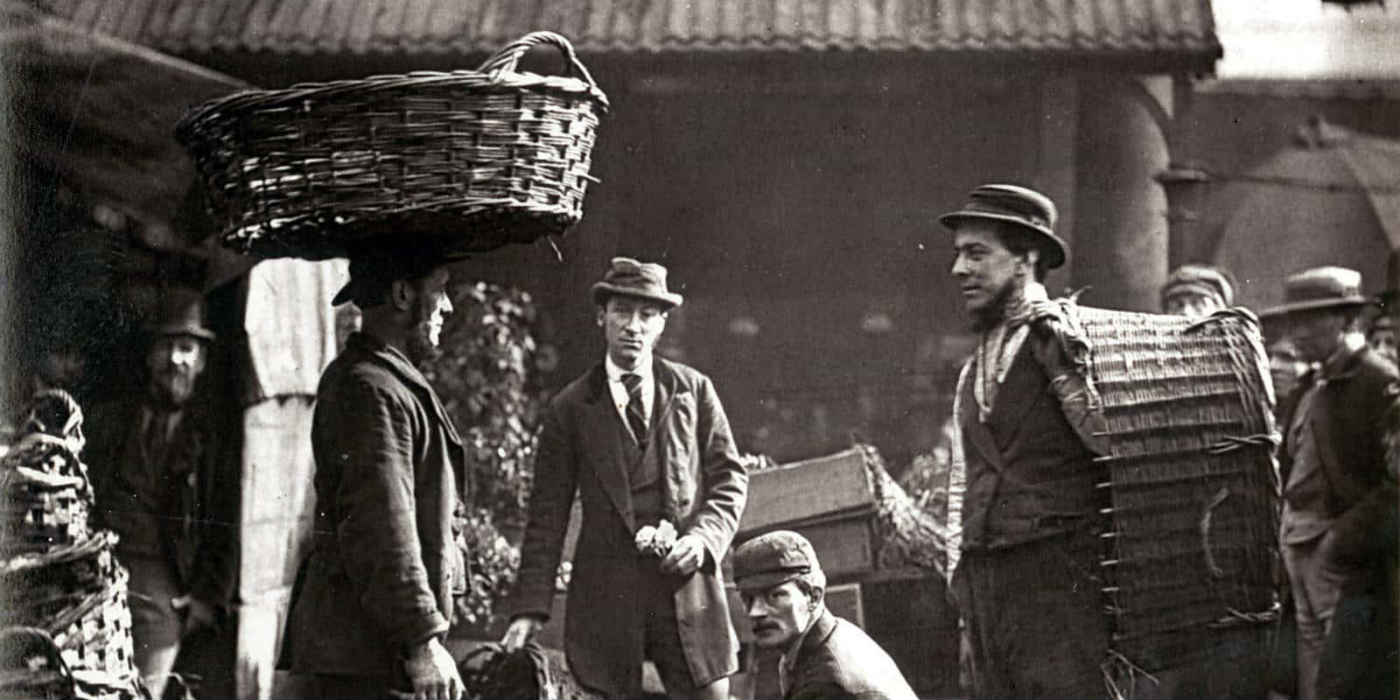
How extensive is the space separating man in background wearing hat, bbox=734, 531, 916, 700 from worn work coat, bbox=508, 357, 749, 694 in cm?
14

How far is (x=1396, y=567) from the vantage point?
4.72 m

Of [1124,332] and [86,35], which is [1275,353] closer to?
[1124,332]

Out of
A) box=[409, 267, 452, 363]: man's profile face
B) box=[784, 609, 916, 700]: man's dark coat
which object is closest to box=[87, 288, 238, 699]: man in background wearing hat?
box=[409, 267, 452, 363]: man's profile face

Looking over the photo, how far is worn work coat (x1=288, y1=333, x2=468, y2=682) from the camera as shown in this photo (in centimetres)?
457

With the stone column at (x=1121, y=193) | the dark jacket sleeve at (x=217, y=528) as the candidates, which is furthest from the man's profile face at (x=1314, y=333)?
the dark jacket sleeve at (x=217, y=528)

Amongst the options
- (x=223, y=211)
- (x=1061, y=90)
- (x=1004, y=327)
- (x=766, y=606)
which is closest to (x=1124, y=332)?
(x=1004, y=327)

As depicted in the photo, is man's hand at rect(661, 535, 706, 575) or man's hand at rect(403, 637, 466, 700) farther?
man's hand at rect(661, 535, 706, 575)

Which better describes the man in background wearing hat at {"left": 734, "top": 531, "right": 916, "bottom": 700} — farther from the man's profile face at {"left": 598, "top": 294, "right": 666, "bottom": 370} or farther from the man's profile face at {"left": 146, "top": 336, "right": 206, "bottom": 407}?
the man's profile face at {"left": 146, "top": 336, "right": 206, "bottom": 407}

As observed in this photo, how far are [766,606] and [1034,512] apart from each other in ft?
2.48

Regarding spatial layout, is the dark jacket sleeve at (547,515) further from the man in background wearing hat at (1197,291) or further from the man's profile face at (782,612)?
the man in background wearing hat at (1197,291)

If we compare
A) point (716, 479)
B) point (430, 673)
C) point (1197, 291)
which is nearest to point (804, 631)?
point (716, 479)

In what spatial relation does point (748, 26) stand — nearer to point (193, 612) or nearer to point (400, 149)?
point (400, 149)

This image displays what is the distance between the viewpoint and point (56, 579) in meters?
4.86

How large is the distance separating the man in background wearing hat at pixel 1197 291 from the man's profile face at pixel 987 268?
16.1 inches
